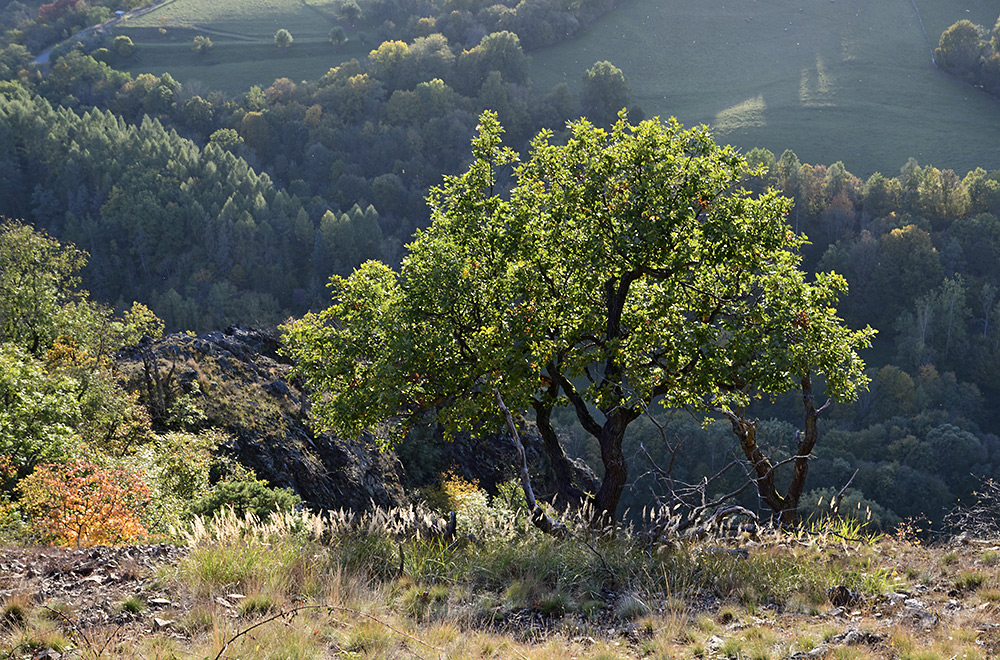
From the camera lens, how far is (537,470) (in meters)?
28.7

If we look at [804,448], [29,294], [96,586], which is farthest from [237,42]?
[96,586]

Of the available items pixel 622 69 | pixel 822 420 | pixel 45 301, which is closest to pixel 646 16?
pixel 622 69

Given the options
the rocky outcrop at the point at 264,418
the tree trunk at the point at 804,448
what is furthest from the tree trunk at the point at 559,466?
the rocky outcrop at the point at 264,418

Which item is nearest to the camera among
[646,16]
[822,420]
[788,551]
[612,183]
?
[788,551]

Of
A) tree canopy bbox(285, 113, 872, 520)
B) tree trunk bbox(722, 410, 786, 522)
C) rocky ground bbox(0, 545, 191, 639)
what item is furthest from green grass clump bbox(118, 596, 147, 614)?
tree trunk bbox(722, 410, 786, 522)

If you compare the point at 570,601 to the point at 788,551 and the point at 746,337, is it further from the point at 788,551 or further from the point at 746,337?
the point at 746,337

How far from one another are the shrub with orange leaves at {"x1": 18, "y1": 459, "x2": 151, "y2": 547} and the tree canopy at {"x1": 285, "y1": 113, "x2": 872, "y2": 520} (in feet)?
12.0

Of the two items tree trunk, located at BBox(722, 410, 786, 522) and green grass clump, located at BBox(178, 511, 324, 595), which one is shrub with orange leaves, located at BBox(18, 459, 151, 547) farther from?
tree trunk, located at BBox(722, 410, 786, 522)

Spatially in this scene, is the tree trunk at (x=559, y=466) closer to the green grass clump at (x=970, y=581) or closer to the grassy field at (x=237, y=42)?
the green grass clump at (x=970, y=581)

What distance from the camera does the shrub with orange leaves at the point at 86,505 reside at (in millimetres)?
11375

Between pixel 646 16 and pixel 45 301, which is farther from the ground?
pixel 646 16

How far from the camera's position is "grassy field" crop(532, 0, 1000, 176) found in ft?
406

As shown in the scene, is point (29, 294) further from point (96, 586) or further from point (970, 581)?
point (970, 581)

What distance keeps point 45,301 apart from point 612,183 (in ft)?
102
